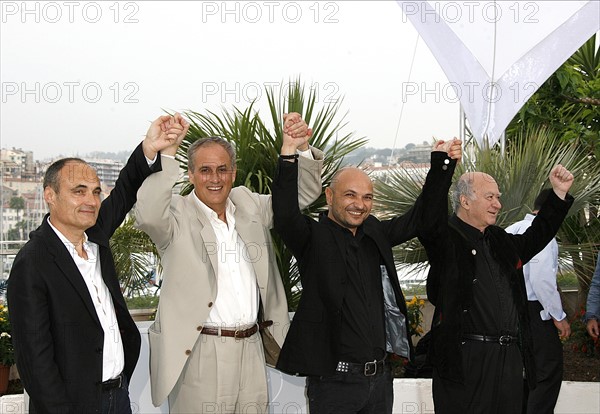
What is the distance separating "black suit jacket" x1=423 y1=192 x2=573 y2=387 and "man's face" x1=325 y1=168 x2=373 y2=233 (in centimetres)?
47

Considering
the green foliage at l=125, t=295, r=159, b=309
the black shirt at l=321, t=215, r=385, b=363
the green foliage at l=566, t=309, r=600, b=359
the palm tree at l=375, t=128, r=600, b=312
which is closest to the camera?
the black shirt at l=321, t=215, r=385, b=363

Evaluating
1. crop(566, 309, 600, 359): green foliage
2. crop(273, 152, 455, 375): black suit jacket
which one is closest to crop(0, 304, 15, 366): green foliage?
crop(273, 152, 455, 375): black suit jacket

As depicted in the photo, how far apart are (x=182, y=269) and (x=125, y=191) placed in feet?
1.40

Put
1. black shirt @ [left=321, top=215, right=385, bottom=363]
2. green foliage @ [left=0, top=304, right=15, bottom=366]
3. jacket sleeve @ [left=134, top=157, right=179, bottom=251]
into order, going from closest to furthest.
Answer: jacket sleeve @ [left=134, top=157, right=179, bottom=251] < black shirt @ [left=321, top=215, right=385, bottom=363] < green foliage @ [left=0, top=304, right=15, bottom=366]

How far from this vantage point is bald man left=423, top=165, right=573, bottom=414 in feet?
13.0

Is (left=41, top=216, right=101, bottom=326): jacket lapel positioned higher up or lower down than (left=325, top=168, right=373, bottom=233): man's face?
lower down

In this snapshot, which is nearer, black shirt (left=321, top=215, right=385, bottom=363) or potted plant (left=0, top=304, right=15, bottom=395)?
black shirt (left=321, top=215, right=385, bottom=363)

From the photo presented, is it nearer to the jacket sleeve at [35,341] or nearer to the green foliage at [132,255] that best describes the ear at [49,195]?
the jacket sleeve at [35,341]

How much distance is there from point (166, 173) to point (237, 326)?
2.48 feet

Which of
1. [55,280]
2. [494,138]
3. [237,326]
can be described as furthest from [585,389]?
[55,280]

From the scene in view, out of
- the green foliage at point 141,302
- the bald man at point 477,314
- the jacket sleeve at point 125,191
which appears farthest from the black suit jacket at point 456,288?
the green foliage at point 141,302

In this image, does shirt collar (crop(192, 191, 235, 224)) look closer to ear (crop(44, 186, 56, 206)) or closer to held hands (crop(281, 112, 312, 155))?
held hands (crop(281, 112, 312, 155))

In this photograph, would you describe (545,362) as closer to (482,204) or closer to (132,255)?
Answer: (482,204)

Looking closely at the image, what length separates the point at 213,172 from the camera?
3.65 meters
